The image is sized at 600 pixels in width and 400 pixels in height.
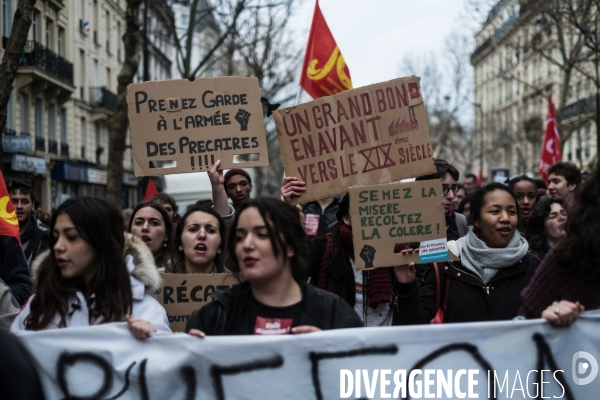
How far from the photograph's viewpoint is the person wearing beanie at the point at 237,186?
23.3 ft

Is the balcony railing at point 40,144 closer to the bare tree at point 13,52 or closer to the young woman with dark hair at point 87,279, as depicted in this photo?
the bare tree at point 13,52

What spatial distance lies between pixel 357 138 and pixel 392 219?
662mm

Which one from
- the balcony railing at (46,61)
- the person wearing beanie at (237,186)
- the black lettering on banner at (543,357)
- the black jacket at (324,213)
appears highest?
the balcony railing at (46,61)

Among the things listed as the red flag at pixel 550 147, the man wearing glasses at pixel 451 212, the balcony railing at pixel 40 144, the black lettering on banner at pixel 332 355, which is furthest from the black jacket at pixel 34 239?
the balcony railing at pixel 40 144

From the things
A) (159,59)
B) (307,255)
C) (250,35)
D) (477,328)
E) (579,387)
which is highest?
(159,59)

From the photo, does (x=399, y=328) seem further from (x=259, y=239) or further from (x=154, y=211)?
(x=154, y=211)

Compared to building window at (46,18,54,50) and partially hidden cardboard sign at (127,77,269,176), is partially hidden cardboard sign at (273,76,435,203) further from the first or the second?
building window at (46,18,54,50)

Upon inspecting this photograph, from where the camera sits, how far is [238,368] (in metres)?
3.38

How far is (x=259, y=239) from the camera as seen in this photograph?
129 inches

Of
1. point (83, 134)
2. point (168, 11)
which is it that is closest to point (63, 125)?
point (83, 134)

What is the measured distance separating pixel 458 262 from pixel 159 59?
49934 millimetres

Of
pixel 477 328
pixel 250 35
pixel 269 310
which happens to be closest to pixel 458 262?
pixel 477 328

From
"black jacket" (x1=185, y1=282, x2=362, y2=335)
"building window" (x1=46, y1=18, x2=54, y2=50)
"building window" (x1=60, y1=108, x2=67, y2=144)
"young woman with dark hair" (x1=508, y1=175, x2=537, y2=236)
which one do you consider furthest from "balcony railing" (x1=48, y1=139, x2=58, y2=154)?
"black jacket" (x1=185, y1=282, x2=362, y2=335)

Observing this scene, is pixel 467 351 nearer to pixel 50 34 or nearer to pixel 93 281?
pixel 93 281
